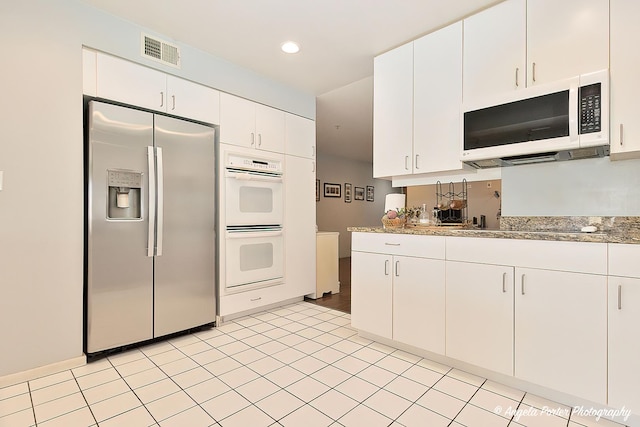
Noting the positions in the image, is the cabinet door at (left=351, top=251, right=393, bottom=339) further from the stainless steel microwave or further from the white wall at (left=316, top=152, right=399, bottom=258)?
the white wall at (left=316, top=152, right=399, bottom=258)

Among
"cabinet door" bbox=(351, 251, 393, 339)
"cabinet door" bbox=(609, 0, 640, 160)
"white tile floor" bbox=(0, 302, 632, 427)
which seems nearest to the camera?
"white tile floor" bbox=(0, 302, 632, 427)

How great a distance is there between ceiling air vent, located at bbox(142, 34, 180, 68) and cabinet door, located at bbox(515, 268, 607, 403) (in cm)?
307

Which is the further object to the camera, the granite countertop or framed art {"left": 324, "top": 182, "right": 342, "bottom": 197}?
framed art {"left": 324, "top": 182, "right": 342, "bottom": 197}

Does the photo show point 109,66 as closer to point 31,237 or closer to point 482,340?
point 31,237

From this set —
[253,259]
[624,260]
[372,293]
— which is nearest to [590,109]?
[624,260]

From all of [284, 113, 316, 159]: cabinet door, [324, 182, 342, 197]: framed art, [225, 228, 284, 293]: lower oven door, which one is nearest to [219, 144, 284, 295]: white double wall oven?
[225, 228, 284, 293]: lower oven door

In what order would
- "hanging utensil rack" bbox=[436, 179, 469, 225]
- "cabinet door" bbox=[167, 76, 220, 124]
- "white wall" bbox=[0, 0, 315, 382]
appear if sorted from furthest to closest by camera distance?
1. "hanging utensil rack" bbox=[436, 179, 469, 225]
2. "cabinet door" bbox=[167, 76, 220, 124]
3. "white wall" bbox=[0, 0, 315, 382]

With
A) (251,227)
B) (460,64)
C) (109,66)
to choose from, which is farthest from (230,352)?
(460,64)

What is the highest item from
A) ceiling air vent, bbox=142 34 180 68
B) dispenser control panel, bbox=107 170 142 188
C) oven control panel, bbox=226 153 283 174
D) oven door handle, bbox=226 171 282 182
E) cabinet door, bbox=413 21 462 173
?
ceiling air vent, bbox=142 34 180 68

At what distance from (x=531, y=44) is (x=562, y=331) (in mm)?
1788

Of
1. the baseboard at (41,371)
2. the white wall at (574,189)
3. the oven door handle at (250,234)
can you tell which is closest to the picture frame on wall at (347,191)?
the oven door handle at (250,234)

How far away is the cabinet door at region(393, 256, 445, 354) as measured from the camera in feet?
7.30

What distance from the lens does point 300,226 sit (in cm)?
382

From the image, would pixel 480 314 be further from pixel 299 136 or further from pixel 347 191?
pixel 347 191
